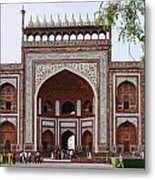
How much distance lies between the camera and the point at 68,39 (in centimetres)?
230

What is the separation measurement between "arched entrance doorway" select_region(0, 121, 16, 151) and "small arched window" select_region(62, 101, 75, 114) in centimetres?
22

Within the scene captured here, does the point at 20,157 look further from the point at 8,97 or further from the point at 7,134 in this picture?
the point at 8,97

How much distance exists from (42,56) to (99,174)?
0.52m

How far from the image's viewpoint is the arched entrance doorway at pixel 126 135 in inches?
87.2

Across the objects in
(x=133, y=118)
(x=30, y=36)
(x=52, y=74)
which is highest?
(x=30, y=36)

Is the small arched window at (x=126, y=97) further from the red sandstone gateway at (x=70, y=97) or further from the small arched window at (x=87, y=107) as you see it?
the small arched window at (x=87, y=107)

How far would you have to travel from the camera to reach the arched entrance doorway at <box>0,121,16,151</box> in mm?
2330

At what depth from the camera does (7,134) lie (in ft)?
7.66

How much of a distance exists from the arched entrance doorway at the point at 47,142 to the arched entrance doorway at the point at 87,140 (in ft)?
0.41

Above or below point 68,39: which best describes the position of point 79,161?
below

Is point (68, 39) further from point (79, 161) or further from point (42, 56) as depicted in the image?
point (79, 161)

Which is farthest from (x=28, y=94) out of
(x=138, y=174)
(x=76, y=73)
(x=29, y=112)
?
(x=138, y=174)

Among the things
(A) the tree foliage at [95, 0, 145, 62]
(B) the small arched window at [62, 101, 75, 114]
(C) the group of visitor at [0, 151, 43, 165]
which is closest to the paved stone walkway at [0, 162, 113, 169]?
(C) the group of visitor at [0, 151, 43, 165]

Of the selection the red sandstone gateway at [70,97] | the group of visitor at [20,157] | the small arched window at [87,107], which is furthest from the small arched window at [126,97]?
the group of visitor at [20,157]
